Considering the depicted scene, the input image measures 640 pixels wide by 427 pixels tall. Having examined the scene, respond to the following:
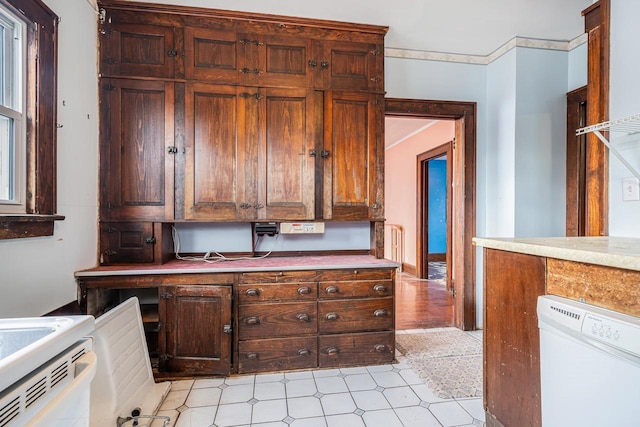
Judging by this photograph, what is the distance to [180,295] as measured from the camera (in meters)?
2.03

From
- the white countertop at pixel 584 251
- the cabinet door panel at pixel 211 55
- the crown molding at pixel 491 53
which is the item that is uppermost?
the crown molding at pixel 491 53

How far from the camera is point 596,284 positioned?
1028 mm

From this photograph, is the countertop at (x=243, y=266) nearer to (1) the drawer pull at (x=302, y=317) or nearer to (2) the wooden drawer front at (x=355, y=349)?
(1) the drawer pull at (x=302, y=317)

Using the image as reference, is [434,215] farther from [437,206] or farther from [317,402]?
[317,402]

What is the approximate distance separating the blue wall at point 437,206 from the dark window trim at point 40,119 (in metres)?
6.35

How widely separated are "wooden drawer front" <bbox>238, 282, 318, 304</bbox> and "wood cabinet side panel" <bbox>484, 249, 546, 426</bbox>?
1.10 meters

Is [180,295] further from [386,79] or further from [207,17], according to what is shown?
[386,79]

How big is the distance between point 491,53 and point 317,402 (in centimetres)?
325

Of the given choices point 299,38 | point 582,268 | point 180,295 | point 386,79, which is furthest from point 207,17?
point 582,268

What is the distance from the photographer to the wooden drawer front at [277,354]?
82.4 inches

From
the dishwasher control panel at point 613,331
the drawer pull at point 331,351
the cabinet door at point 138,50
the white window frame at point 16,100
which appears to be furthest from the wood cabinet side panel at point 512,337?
the cabinet door at point 138,50

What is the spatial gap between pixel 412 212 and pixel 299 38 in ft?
12.3

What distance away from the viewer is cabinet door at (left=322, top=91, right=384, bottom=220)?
2.36m

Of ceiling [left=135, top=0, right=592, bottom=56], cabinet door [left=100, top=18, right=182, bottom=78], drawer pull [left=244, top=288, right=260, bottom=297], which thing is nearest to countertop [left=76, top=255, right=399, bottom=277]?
drawer pull [left=244, top=288, right=260, bottom=297]
